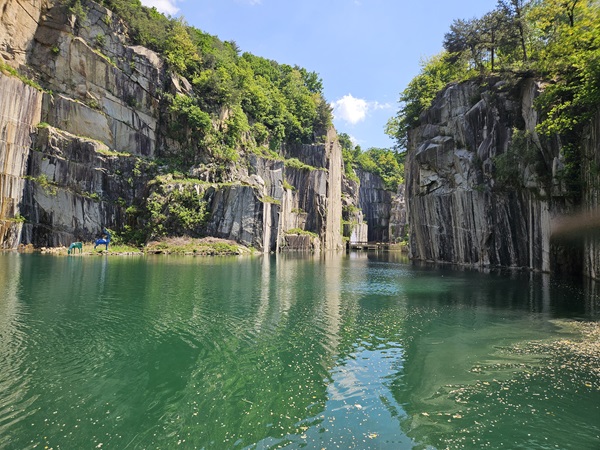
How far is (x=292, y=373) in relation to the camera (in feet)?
28.1

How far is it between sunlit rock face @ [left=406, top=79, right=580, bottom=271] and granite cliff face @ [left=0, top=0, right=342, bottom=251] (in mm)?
22462

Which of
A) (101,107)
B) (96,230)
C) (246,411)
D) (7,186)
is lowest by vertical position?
(246,411)

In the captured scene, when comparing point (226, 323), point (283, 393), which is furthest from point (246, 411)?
point (226, 323)

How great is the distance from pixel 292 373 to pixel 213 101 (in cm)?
5640

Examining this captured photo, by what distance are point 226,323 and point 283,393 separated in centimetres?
568

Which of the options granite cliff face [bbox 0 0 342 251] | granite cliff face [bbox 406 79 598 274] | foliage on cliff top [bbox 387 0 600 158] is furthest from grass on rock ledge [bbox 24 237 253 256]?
foliage on cliff top [bbox 387 0 600 158]

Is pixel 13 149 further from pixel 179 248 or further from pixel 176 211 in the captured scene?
pixel 179 248

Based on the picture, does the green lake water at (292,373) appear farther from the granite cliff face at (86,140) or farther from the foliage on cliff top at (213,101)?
the foliage on cliff top at (213,101)

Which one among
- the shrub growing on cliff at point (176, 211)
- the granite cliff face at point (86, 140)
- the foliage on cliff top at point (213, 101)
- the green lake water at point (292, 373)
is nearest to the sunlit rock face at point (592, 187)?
the green lake water at point (292, 373)

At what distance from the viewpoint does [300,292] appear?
64.7ft

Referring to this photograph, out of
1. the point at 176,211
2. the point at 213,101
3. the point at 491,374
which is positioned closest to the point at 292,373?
the point at 491,374

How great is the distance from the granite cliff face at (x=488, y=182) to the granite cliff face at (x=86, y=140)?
22.5 metres

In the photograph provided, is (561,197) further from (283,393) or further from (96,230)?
(96,230)

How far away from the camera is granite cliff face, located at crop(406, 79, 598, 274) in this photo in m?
27.6
